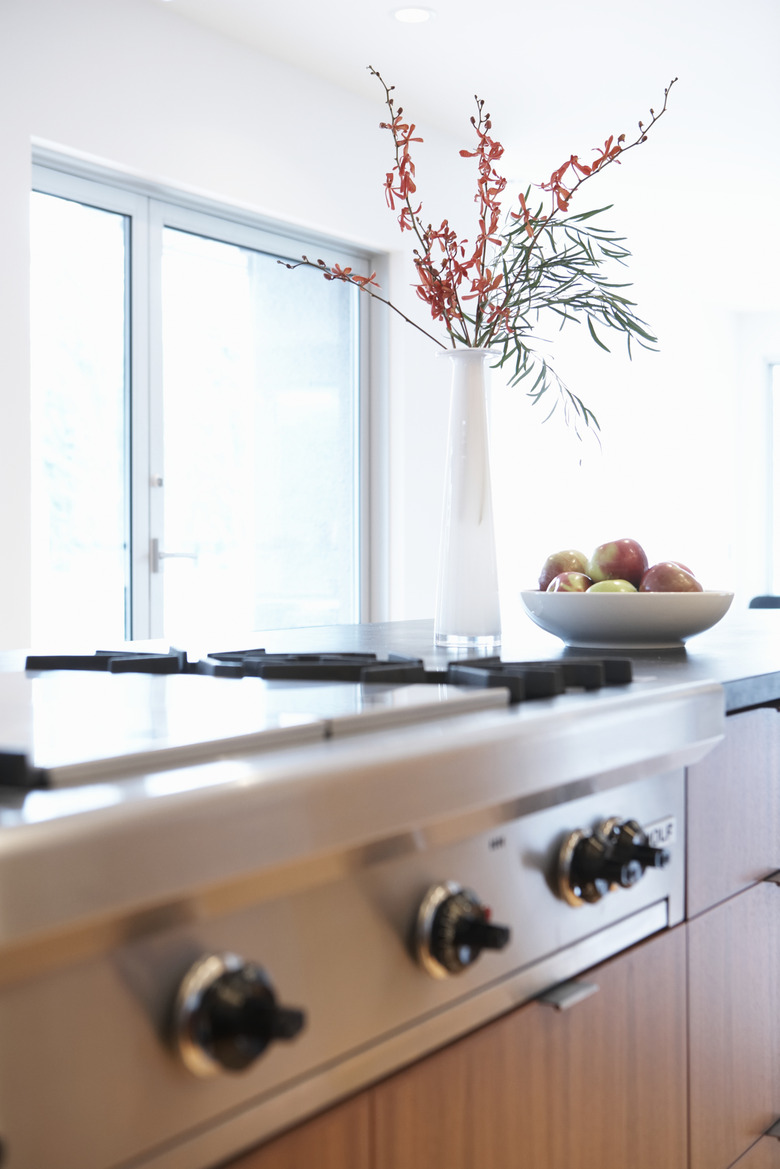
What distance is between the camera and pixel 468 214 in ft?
15.5

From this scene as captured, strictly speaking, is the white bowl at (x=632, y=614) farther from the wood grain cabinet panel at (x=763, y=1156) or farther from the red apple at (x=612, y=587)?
the wood grain cabinet panel at (x=763, y=1156)

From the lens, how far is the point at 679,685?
82 cm

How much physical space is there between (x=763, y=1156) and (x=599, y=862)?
47cm

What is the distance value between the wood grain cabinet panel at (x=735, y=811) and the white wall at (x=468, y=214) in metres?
2.41

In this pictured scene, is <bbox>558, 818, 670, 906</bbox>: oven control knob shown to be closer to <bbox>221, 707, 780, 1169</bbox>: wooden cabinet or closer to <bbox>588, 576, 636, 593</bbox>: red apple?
<bbox>221, 707, 780, 1169</bbox>: wooden cabinet

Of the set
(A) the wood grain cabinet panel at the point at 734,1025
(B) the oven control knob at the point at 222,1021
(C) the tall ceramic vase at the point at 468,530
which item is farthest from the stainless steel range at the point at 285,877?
(C) the tall ceramic vase at the point at 468,530

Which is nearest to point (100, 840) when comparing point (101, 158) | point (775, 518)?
point (101, 158)

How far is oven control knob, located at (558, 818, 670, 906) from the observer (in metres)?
0.69

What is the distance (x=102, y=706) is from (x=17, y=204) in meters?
2.71

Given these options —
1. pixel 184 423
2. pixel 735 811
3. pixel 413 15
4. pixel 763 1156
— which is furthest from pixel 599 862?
pixel 413 15

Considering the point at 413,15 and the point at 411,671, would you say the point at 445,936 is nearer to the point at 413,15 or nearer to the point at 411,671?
the point at 411,671

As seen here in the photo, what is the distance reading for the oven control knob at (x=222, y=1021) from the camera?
44 centimetres

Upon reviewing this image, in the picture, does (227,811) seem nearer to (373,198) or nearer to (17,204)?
(17,204)

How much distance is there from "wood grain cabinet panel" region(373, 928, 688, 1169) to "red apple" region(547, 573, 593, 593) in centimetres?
53
